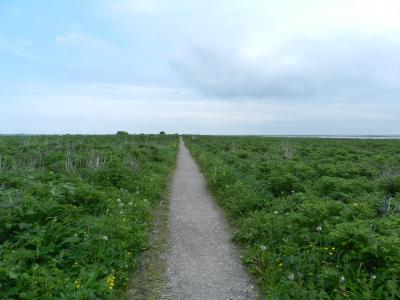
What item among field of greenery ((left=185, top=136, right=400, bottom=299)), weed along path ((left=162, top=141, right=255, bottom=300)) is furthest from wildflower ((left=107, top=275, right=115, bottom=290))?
field of greenery ((left=185, top=136, right=400, bottom=299))

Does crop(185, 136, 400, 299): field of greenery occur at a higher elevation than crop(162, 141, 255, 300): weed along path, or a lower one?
higher

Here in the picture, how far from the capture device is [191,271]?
5.08 metres

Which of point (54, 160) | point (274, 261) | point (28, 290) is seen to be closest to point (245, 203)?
point (274, 261)

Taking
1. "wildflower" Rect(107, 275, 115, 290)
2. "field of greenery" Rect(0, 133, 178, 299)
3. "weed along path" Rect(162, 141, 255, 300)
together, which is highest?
"field of greenery" Rect(0, 133, 178, 299)

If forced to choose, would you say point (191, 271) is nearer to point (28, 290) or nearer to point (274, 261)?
point (274, 261)

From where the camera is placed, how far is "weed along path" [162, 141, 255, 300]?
14.8 feet

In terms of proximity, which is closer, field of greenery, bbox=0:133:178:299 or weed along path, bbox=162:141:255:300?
field of greenery, bbox=0:133:178:299

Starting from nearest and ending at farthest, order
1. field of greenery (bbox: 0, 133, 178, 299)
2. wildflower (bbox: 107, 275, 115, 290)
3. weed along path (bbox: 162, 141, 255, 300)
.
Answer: field of greenery (bbox: 0, 133, 178, 299), wildflower (bbox: 107, 275, 115, 290), weed along path (bbox: 162, 141, 255, 300)

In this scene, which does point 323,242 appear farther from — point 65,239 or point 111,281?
point 65,239

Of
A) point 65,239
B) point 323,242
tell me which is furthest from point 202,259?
point 65,239

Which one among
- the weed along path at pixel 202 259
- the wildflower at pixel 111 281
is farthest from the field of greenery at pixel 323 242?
the wildflower at pixel 111 281

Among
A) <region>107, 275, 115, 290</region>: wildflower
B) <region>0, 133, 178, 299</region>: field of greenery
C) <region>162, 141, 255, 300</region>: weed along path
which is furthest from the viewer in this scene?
<region>162, 141, 255, 300</region>: weed along path

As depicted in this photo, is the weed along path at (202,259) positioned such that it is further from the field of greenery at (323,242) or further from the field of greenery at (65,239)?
the field of greenery at (65,239)

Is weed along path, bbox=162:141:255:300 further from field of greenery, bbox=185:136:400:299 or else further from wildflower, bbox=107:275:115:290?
wildflower, bbox=107:275:115:290
